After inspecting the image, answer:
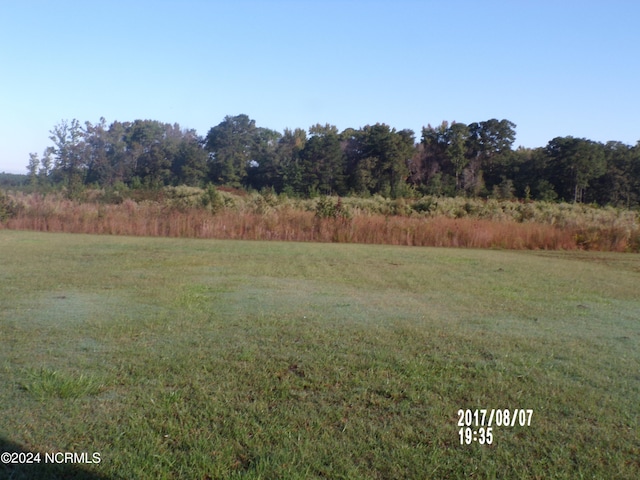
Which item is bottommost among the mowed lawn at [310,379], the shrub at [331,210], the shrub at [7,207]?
the mowed lawn at [310,379]

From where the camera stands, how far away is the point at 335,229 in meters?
20.2

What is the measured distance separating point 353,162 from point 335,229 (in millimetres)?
25319

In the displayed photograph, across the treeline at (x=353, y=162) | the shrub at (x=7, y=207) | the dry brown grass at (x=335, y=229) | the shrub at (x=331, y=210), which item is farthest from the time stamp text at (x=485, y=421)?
the treeline at (x=353, y=162)

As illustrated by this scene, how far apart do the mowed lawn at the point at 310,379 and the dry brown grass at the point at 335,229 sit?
11.2m

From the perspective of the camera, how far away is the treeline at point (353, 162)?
3831cm

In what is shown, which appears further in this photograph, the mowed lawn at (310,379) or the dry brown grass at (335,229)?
the dry brown grass at (335,229)

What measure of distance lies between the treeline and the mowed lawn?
94.2ft

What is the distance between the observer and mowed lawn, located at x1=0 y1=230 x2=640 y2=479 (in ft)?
10.2

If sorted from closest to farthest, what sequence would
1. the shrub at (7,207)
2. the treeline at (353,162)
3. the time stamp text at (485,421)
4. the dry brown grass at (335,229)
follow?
the time stamp text at (485,421) → the dry brown grass at (335,229) → the shrub at (7,207) → the treeline at (353,162)

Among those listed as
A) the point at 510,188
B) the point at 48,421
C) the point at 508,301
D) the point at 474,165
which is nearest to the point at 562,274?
the point at 508,301

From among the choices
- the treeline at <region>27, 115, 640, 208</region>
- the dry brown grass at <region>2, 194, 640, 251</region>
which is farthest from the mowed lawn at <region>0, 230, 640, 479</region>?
the treeline at <region>27, 115, 640, 208</region>

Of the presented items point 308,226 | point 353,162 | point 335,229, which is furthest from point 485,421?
point 353,162

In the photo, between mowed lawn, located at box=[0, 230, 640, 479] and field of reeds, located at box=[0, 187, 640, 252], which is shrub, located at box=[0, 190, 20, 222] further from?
mowed lawn, located at box=[0, 230, 640, 479]

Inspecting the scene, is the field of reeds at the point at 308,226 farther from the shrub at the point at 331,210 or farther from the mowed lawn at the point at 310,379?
the mowed lawn at the point at 310,379
